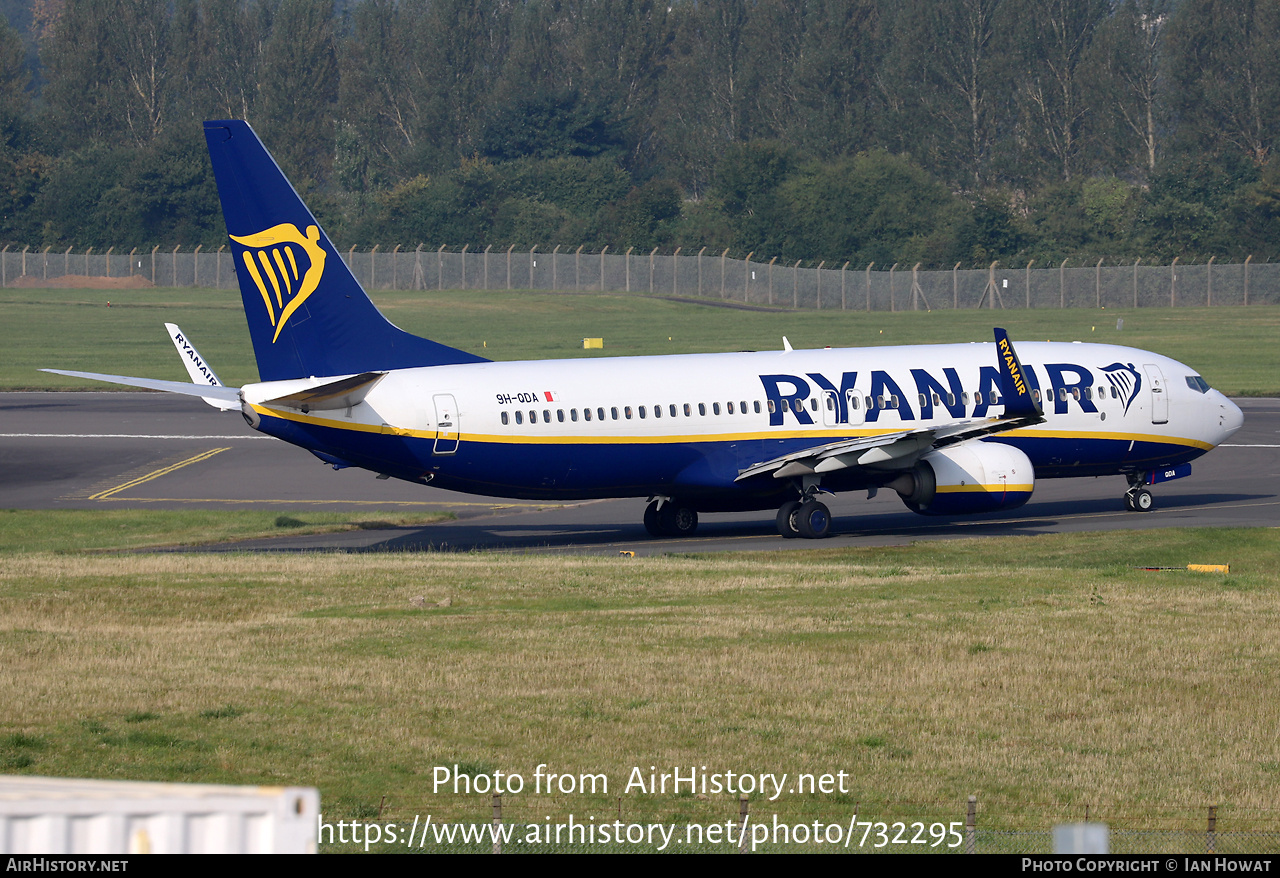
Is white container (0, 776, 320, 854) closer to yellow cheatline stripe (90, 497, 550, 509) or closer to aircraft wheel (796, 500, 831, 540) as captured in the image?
aircraft wheel (796, 500, 831, 540)

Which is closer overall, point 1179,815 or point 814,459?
point 1179,815

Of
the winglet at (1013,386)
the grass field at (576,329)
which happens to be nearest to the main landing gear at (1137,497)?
the winglet at (1013,386)

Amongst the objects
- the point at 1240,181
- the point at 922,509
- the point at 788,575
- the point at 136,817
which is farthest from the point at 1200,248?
the point at 136,817

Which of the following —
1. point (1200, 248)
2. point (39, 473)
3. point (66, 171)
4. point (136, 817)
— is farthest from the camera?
point (66, 171)

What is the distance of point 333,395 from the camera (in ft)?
123

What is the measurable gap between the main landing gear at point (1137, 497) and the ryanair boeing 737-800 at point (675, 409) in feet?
0.19

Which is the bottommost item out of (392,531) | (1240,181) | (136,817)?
(392,531)

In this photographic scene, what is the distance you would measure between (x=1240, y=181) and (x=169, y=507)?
142m

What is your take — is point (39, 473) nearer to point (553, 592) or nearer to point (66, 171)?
point (553, 592)

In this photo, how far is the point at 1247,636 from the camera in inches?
1069

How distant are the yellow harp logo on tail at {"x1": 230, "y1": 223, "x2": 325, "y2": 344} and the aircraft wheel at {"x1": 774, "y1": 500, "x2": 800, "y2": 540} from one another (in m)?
13.2

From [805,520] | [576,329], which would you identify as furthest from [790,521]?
[576,329]

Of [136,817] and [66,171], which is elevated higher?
[66,171]

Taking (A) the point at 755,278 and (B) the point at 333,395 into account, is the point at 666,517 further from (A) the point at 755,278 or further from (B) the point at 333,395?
(A) the point at 755,278
